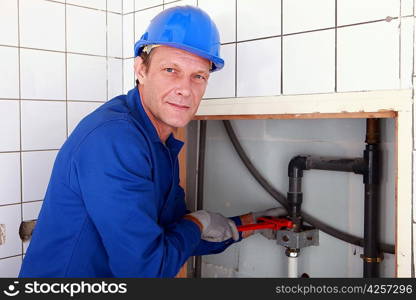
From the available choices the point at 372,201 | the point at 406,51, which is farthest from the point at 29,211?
the point at 406,51

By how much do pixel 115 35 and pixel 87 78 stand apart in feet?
0.77

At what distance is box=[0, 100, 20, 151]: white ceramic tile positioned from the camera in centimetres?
164

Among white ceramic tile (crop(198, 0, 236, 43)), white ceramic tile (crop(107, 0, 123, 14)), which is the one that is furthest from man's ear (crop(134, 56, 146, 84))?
white ceramic tile (crop(107, 0, 123, 14))

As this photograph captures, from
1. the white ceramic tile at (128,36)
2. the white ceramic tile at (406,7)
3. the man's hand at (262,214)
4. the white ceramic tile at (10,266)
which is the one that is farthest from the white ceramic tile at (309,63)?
the white ceramic tile at (10,266)

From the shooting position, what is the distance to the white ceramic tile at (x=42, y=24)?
1.68 meters

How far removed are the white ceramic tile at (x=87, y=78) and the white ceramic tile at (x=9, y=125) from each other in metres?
0.23

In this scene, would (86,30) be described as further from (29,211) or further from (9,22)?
(29,211)

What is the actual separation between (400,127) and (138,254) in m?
0.74

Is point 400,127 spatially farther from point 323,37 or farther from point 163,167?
point 163,167

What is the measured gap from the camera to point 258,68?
4.92 feet

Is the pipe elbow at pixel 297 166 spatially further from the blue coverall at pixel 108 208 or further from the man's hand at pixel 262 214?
the blue coverall at pixel 108 208

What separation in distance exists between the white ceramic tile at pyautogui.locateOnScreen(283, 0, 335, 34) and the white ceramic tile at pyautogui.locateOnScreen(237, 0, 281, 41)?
34mm

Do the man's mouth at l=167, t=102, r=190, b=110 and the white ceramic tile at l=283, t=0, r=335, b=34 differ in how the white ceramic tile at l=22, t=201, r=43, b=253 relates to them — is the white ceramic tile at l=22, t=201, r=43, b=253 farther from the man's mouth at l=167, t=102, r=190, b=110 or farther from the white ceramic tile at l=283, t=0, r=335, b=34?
the white ceramic tile at l=283, t=0, r=335, b=34

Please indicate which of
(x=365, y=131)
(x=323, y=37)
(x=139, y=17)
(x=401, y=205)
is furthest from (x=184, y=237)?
(x=139, y=17)
